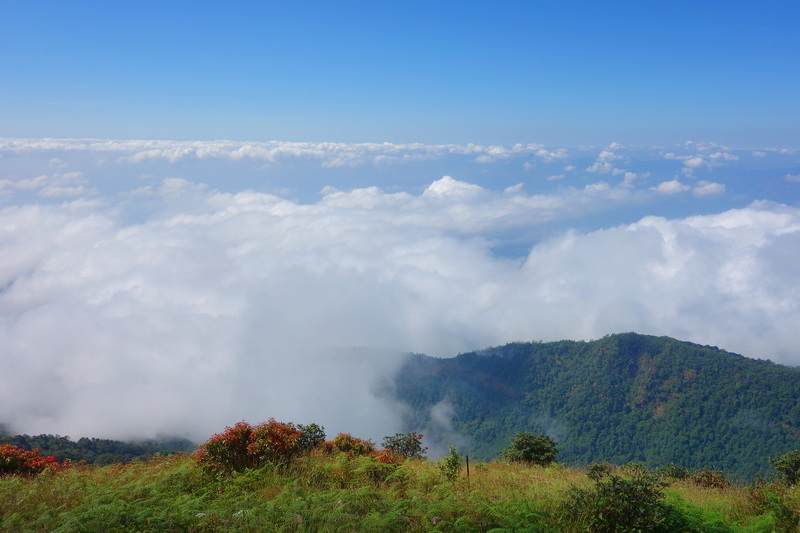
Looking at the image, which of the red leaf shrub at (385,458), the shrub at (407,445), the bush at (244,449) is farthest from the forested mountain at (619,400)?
the bush at (244,449)

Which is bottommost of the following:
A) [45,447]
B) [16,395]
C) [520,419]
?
[16,395]

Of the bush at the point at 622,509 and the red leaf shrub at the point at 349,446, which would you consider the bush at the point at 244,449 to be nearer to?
the red leaf shrub at the point at 349,446

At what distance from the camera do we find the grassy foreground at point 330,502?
266 inches

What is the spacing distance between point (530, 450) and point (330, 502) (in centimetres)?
1379

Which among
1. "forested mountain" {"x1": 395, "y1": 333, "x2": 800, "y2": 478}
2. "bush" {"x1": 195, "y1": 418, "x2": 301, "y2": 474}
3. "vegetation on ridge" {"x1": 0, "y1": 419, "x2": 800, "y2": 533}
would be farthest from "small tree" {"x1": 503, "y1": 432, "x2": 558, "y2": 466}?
"forested mountain" {"x1": 395, "y1": 333, "x2": 800, "y2": 478}

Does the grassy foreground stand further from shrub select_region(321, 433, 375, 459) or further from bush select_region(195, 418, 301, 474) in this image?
shrub select_region(321, 433, 375, 459)

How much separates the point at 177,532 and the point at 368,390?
163 metres

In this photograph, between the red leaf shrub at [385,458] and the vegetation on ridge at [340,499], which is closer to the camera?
the vegetation on ridge at [340,499]

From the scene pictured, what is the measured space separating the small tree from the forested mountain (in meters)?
55.1

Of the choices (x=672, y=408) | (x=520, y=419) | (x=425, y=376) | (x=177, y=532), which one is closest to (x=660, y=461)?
(x=672, y=408)

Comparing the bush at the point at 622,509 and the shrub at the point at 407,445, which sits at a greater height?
the bush at the point at 622,509

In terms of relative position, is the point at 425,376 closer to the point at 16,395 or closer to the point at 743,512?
the point at 743,512

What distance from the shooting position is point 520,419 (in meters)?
123

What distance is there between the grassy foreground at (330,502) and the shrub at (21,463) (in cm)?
73
